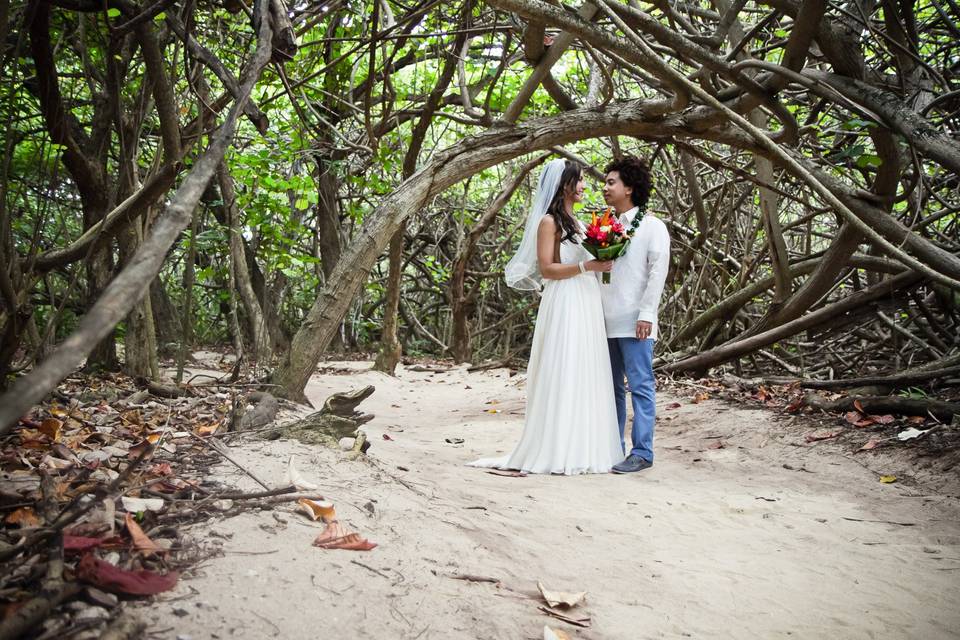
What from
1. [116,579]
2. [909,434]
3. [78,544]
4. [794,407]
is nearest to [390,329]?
[794,407]

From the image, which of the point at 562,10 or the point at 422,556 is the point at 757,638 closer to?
the point at 422,556

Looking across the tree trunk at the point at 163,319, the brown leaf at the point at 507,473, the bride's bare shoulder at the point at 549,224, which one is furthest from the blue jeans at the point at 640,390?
the tree trunk at the point at 163,319

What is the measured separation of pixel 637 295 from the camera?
442cm

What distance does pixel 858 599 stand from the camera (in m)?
2.35

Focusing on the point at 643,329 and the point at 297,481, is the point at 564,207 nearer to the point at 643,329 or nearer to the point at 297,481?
the point at 643,329

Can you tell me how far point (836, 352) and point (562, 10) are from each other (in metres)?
5.11

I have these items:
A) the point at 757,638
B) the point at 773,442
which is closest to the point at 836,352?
the point at 773,442

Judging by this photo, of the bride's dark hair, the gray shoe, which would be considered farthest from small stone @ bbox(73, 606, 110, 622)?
the bride's dark hair

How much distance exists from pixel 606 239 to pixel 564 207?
462 millimetres

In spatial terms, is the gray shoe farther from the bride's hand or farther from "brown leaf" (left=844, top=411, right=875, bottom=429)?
"brown leaf" (left=844, top=411, right=875, bottom=429)

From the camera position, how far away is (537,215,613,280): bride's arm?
439cm

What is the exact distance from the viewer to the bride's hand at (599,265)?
429cm

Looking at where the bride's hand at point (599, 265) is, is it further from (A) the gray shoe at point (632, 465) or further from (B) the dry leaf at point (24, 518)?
(B) the dry leaf at point (24, 518)

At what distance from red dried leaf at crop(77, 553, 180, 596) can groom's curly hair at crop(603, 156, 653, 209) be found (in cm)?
369
